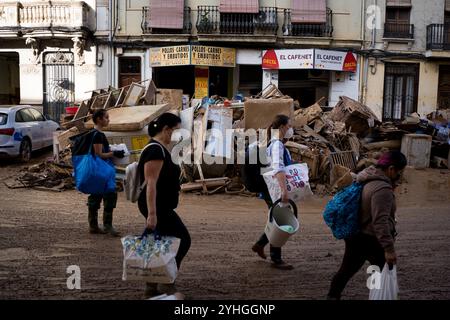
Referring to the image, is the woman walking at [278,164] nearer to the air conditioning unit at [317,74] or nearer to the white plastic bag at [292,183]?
the white plastic bag at [292,183]

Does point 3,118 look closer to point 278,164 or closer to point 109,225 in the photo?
point 109,225

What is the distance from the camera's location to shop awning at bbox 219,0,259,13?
19.7 metres

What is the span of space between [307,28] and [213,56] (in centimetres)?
417

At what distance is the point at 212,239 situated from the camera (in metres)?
6.49

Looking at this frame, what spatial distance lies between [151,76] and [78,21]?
364 centimetres

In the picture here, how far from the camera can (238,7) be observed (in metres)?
19.7

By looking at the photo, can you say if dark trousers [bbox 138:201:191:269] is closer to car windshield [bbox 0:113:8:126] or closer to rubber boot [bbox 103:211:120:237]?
rubber boot [bbox 103:211:120:237]

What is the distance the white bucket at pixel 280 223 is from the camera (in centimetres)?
487

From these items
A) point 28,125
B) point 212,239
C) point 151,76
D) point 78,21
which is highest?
point 78,21

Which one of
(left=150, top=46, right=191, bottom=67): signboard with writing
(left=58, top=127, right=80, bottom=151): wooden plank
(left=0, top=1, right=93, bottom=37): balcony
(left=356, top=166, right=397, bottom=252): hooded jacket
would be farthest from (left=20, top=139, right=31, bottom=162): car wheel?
(left=356, top=166, right=397, bottom=252): hooded jacket

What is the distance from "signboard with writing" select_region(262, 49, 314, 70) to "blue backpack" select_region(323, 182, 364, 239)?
52.8ft

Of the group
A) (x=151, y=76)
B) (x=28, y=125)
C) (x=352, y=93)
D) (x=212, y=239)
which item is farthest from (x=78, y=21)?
(x=212, y=239)

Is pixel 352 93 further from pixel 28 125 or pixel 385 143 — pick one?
pixel 28 125
